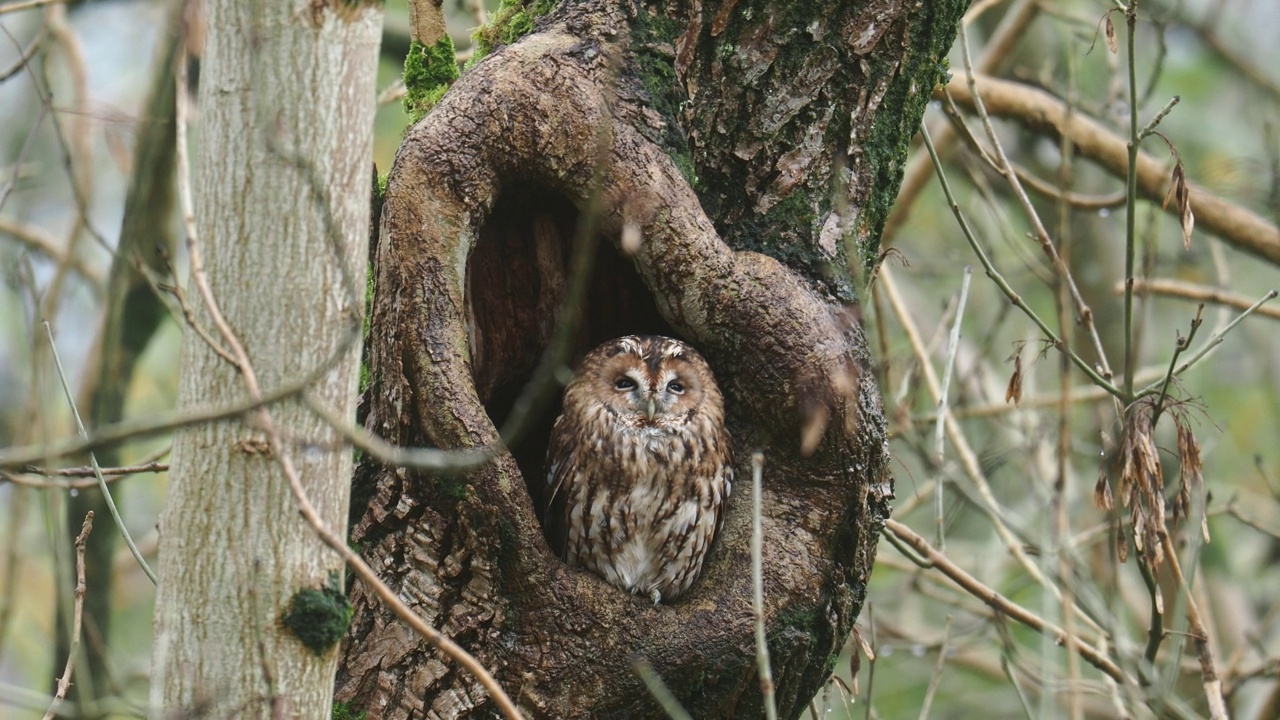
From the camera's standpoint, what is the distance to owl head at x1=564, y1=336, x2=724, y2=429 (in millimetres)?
3275

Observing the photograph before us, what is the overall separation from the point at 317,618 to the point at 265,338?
1.48 feet

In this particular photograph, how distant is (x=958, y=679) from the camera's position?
9070 mm

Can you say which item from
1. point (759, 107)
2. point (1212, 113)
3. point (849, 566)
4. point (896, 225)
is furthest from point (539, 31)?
point (1212, 113)

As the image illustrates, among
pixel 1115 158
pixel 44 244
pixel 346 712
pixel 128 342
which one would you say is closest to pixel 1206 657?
pixel 1115 158

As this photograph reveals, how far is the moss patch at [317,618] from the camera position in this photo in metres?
1.90

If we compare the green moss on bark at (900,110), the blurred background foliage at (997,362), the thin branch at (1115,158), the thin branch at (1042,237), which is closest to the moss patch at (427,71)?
the blurred background foliage at (997,362)

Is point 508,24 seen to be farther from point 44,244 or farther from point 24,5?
point 44,244

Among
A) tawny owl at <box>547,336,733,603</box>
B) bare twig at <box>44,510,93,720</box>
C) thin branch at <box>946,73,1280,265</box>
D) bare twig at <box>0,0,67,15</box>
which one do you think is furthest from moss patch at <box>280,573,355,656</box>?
thin branch at <box>946,73,1280,265</box>

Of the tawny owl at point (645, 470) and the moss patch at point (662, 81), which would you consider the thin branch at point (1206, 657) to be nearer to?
the tawny owl at point (645, 470)

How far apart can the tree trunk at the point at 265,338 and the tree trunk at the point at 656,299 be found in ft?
2.23

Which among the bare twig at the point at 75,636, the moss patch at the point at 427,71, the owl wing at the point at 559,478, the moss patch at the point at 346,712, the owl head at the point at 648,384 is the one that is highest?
the moss patch at the point at 427,71

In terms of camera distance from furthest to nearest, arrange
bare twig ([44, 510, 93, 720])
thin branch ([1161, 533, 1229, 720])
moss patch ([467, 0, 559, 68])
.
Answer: moss patch ([467, 0, 559, 68]) → thin branch ([1161, 533, 1229, 720]) → bare twig ([44, 510, 93, 720])

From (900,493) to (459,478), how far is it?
6.71 metres

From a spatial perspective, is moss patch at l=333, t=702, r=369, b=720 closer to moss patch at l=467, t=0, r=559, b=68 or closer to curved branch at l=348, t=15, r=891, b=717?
curved branch at l=348, t=15, r=891, b=717
